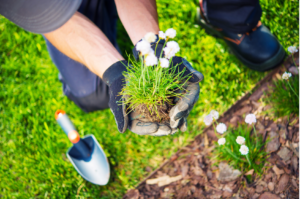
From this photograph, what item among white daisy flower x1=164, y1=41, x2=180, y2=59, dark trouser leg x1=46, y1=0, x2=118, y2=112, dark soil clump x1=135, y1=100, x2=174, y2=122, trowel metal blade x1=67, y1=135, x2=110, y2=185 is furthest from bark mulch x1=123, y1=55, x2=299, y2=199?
white daisy flower x1=164, y1=41, x2=180, y2=59

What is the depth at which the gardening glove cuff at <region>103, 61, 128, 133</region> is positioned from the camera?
1400mm

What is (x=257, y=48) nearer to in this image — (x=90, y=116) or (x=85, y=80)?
(x=85, y=80)

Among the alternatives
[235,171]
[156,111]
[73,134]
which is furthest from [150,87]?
[73,134]

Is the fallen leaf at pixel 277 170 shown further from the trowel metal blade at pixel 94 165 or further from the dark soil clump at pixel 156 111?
the trowel metal blade at pixel 94 165

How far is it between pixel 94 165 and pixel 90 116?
588 mm

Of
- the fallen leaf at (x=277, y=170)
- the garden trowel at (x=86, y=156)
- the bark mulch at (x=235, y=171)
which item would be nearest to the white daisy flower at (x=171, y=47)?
the bark mulch at (x=235, y=171)

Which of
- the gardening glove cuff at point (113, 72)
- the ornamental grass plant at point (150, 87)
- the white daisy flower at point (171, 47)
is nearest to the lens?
the white daisy flower at point (171, 47)

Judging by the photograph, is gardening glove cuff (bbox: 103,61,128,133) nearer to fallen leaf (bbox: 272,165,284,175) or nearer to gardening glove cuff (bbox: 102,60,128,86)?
gardening glove cuff (bbox: 102,60,128,86)

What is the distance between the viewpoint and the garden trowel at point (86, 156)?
2074mm

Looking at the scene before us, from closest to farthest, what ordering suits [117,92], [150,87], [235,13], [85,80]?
[150,87] < [117,92] < [235,13] < [85,80]

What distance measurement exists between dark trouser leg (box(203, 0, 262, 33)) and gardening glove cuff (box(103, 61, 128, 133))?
3.75 ft

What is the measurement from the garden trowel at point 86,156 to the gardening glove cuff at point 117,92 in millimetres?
846

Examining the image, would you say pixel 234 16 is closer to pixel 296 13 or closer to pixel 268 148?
pixel 296 13

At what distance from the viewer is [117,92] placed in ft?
4.84
